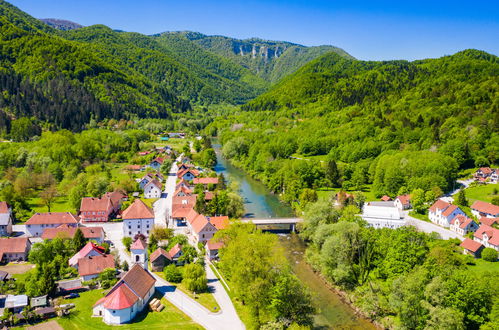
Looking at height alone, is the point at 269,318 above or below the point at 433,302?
below

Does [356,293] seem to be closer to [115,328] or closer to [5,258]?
[115,328]

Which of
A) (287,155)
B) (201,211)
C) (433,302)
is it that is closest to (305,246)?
(201,211)

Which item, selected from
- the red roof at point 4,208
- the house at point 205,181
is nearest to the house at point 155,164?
the house at point 205,181

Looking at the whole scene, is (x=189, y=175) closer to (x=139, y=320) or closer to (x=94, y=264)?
(x=94, y=264)

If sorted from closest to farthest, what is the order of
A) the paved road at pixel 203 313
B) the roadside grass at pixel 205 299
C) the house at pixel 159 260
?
the paved road at pixel 203 313, the roadside grass at pixel 205 299, the house at pixel 159 260

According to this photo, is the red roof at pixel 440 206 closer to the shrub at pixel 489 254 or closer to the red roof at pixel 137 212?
the shrub at pixel 489 254

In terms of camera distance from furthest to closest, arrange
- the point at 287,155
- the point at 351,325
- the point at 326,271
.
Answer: the point at 287,155 < the point at 326,271 < the point at 351,325
